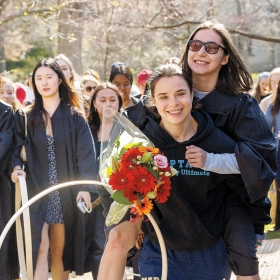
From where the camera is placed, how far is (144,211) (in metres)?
4.42

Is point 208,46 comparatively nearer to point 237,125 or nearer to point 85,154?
point 237,125

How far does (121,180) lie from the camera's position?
4449 millimetres

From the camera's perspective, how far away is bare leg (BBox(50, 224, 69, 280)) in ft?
23.0

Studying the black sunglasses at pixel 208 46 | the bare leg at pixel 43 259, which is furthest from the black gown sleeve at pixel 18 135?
the black sunglasses at pixel 208 46

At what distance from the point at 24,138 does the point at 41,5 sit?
30.5 ft

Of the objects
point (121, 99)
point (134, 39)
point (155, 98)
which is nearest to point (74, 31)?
point (134, 39)

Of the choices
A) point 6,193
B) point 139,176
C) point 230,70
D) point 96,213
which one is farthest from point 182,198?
point 96,213

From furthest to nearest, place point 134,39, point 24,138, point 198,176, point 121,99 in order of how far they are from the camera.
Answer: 1. point 134,39
2. point 121,99
3. point 24,138
4. point 198,176

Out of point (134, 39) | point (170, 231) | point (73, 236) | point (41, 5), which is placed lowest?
point (73, 236)

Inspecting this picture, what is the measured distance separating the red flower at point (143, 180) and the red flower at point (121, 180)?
32 millimetres

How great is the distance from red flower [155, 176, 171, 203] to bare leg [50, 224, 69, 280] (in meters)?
2.74

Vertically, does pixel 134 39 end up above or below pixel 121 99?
above

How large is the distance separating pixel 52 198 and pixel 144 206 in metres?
2.62

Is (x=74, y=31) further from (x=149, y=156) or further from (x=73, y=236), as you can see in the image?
(x=149, y=156)
